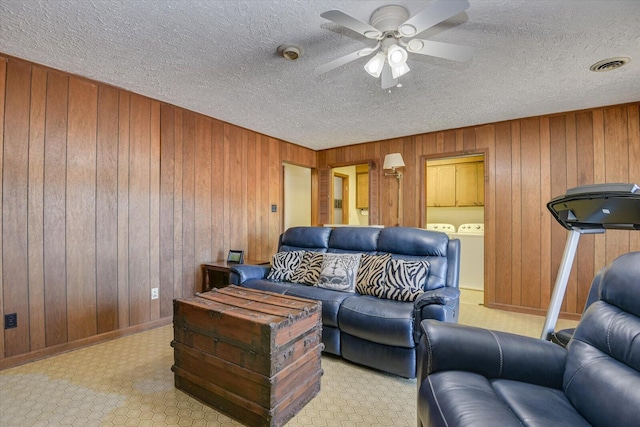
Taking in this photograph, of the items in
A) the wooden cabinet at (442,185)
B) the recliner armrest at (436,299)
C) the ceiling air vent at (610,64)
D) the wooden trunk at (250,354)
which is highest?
the ceiling air vent at (610,64)

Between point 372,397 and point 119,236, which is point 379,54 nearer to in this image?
point 372,397

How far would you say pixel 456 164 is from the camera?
576cm

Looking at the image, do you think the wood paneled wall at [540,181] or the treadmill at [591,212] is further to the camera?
the wood paneled wall at [540,181]

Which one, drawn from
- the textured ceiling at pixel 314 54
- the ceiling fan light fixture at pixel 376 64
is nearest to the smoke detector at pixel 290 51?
the textured ceiling at pixel 314 54

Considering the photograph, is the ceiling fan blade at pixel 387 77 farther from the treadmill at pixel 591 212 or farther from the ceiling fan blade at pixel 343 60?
the treadmill at pixel 591 212

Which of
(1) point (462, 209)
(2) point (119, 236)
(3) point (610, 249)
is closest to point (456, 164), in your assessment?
(1) point (462, 209)

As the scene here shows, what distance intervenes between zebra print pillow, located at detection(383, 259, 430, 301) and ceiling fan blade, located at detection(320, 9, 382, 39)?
166 cm

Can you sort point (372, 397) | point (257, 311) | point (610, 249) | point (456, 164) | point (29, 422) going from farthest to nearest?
point (456, 164)
point (610, 249)
point (372, 397)
point (257, 311)
point (29, 422)

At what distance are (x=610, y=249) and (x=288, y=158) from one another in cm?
418

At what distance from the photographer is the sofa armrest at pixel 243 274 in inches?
113

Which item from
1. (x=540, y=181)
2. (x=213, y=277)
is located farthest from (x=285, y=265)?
(x=540, y=181)

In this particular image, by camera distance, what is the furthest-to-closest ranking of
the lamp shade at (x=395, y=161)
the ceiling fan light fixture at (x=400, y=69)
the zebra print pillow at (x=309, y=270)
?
the lamp shade at (x=395, y=161) < the zebra print pillow at (x=309, y=270) < the ceiling fan light fixture at (x=400, y=69)

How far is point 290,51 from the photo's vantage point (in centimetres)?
215

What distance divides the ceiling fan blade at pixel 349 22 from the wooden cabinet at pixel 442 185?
4688 mm
